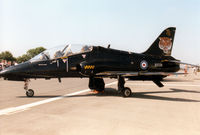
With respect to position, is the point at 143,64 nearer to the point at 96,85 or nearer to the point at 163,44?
the point at 163,44

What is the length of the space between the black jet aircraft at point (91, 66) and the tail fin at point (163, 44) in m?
0.56

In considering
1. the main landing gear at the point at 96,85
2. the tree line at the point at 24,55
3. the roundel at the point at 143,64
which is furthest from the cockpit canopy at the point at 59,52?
the tree line at the point at 24,55

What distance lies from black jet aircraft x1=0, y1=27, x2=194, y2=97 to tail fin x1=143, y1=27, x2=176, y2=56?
564mm

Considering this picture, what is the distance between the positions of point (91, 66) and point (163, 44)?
579 centimetres

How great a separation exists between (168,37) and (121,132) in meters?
9.66

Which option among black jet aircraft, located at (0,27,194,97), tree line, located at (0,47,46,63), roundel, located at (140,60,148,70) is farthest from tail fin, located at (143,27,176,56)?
tree line, located at (0,47,46,63)

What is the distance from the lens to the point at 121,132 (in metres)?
3.93

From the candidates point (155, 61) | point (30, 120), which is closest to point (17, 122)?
point (30, 120)

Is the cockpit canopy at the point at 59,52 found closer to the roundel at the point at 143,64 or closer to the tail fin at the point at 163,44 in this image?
the roundel at the point at 143,64

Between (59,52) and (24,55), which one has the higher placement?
(24,55)

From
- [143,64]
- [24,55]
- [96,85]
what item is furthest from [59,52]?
[24,55]

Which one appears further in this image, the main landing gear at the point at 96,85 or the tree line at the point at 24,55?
the tree line at the point at 24,55

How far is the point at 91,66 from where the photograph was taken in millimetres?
9227

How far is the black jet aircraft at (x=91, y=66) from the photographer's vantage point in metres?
8.59
